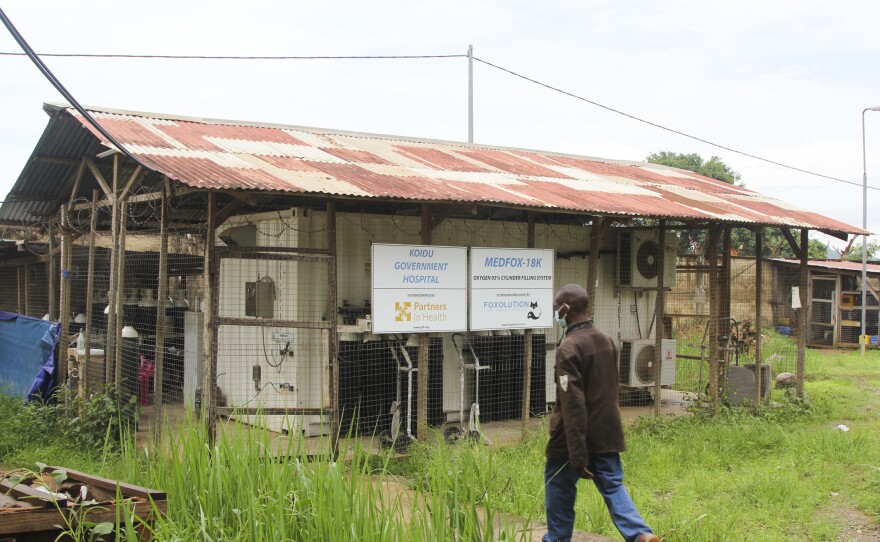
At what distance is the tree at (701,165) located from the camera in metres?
32.7

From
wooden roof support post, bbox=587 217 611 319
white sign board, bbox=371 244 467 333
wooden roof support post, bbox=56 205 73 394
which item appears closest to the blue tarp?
wooden roof support post, bbox=56 205 73 394

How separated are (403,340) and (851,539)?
487 cm

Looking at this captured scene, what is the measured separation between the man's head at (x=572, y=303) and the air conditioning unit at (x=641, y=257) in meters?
6.77

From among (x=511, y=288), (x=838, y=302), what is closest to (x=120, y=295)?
(x=511, y=288)

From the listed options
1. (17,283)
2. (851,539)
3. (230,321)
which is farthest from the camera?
(17,283)

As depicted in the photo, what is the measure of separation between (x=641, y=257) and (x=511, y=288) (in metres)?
3.15

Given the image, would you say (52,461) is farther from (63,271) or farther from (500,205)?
(500,205)

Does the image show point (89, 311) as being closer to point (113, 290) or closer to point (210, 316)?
point (113, 290)

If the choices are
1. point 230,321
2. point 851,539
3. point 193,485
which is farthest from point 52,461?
point 851,539

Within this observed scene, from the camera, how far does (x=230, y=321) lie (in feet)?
25.6

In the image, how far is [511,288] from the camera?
9.43 meters

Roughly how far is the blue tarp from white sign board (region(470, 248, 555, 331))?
5260 mm

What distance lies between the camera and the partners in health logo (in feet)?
27.8

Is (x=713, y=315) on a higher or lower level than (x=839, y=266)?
lower
